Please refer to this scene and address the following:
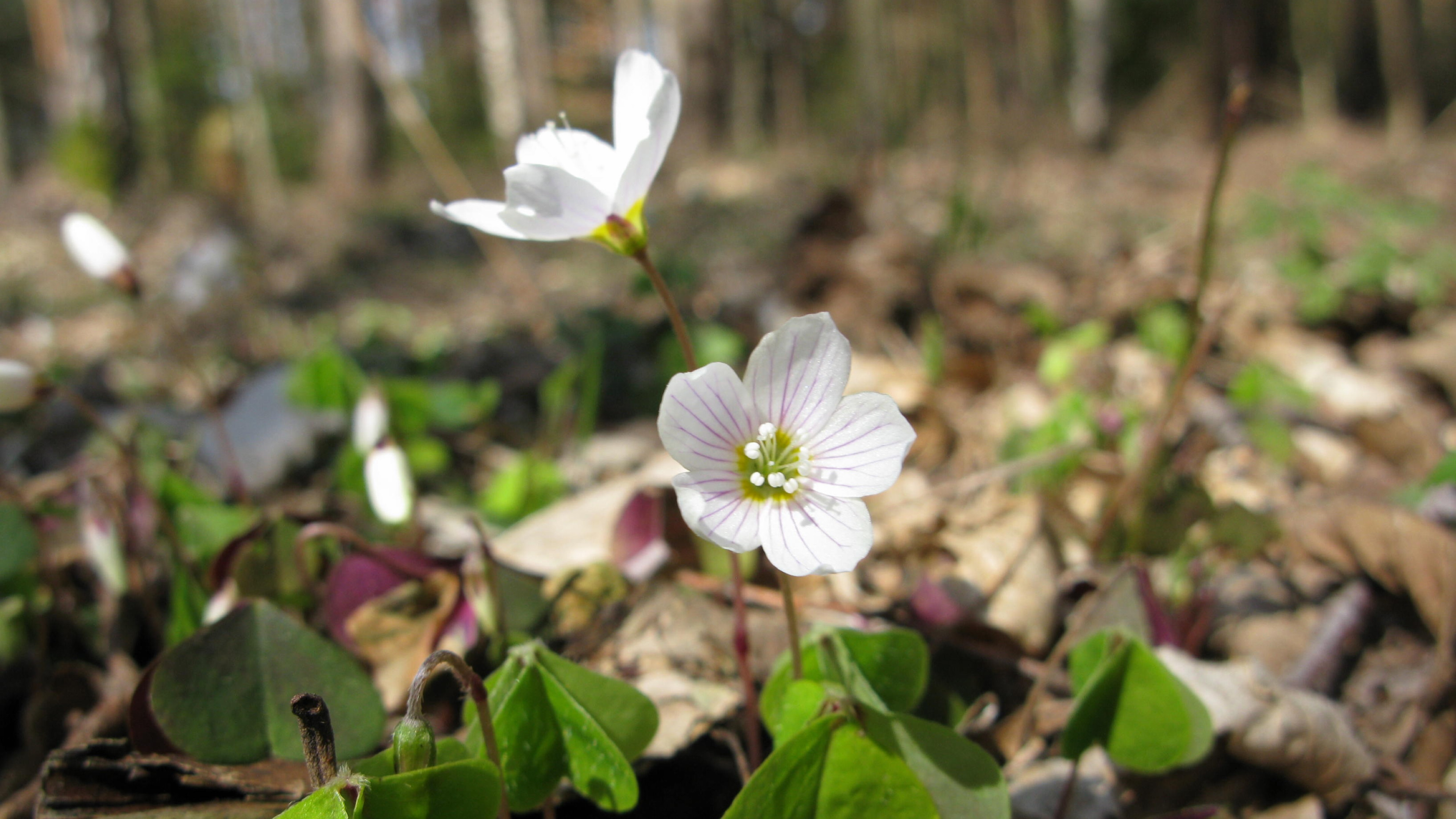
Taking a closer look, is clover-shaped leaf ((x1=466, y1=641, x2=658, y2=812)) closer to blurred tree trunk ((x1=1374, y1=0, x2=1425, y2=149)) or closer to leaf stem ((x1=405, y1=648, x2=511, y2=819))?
leaf stem ((x1=405, y1=648, x2=511, y2=819))

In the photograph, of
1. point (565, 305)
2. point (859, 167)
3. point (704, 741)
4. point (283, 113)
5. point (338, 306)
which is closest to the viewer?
point (704, 741)

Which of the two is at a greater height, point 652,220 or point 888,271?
point 652,220

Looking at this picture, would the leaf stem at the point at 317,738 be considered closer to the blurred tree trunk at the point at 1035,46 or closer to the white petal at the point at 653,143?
the white petal at the point at 653,143

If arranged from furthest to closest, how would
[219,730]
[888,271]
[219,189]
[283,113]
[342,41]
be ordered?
[283,113], [342,41], [219,189], [888,271], [219,730]

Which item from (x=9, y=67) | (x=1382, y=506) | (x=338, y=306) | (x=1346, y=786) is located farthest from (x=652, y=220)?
(x=9, y=67)

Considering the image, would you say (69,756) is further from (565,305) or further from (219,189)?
(219,189)

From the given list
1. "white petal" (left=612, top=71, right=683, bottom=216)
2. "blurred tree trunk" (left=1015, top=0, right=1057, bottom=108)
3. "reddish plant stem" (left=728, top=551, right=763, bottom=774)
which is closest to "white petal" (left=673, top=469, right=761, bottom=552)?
"reddish plant stem" (left=728, top=551, right=763, bottom=774)

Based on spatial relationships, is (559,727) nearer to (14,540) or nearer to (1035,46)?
(14,540)
